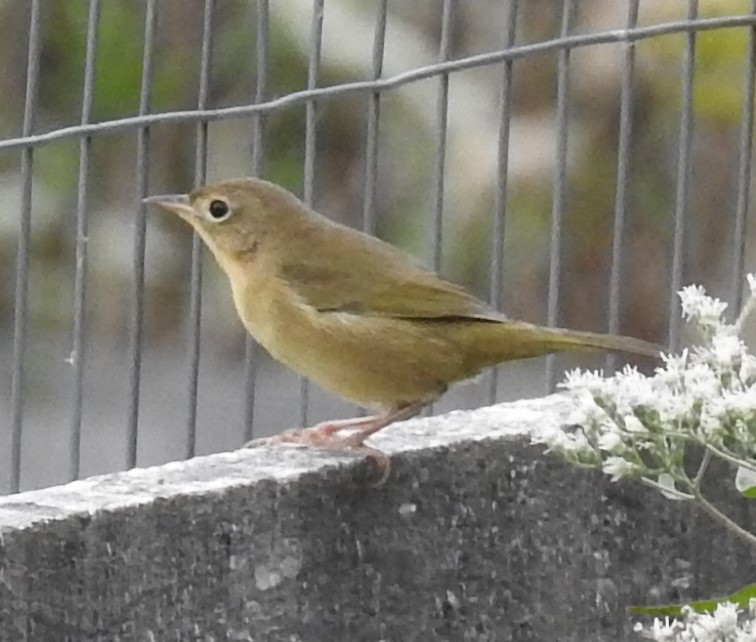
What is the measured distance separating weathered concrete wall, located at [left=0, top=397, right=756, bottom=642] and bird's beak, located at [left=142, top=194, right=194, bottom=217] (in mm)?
677

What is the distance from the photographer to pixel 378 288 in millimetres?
3662

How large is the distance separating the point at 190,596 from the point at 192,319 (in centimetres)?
133

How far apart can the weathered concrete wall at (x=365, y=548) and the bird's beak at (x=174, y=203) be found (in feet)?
2.22

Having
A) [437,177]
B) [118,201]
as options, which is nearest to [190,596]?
[437,177]

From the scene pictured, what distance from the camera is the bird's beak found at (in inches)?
149

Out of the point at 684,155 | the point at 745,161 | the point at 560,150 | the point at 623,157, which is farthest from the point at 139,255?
the point at 745,161

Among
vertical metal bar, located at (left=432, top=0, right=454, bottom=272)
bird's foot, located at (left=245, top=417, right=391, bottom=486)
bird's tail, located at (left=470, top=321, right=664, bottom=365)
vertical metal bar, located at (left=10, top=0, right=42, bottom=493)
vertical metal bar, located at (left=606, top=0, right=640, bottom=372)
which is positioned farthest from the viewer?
vertical metal bar, located at (left=606, top=0, right=640, bottom=372)

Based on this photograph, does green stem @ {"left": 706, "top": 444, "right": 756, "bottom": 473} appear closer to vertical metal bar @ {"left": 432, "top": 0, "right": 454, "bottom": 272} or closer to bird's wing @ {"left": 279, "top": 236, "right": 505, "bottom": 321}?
bird's wing @ {"left": 279, "top": 236, "right": 505, "bottom": 321}

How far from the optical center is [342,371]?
3559 millimetres

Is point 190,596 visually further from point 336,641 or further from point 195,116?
point 195,116

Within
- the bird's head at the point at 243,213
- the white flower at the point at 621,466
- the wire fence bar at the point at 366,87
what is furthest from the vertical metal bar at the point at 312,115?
the white flower at the point at 621,466

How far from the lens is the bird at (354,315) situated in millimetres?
3551

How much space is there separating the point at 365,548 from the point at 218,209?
104cm

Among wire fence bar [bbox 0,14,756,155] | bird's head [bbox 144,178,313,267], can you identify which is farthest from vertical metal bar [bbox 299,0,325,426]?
bird's head [bbox 144,178,313,267]
